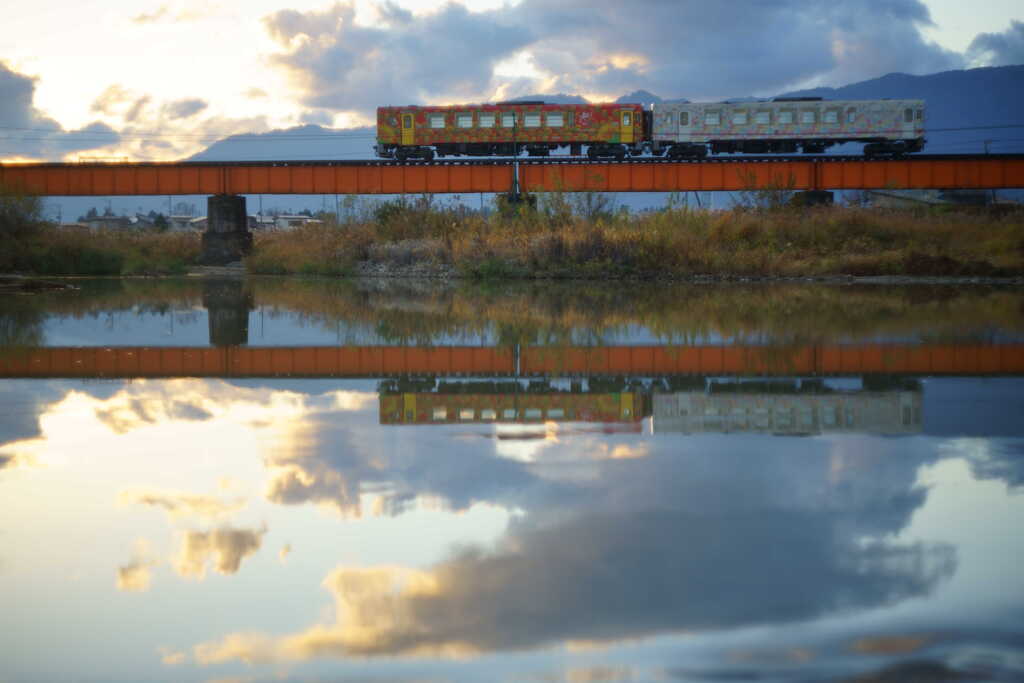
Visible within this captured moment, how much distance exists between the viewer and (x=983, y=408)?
9.37m

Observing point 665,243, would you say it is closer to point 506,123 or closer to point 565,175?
point 565,175

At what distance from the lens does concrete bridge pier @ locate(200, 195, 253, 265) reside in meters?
48.6

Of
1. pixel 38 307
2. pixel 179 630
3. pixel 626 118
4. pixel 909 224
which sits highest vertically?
pixel 626 118

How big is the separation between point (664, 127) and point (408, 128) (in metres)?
12.2

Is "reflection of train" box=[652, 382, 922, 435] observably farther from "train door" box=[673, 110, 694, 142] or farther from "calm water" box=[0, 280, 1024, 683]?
"train door" box=[673, 110, 694, 142]

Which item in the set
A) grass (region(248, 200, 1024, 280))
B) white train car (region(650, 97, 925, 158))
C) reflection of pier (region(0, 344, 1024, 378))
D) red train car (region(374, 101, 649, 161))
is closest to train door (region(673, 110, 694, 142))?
white train car (region(650, 97, 925, 158))

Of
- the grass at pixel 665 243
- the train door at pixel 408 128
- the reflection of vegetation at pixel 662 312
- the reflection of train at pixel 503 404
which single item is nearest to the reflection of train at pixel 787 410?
the reflection of train at pixel 503 404

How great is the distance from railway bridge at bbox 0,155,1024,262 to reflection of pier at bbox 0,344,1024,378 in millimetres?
29947

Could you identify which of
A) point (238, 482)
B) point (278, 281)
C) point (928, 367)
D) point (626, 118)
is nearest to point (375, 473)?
point (238, 482)

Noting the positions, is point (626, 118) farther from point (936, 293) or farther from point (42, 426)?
point (42, 426)

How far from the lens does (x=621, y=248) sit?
1430 inches

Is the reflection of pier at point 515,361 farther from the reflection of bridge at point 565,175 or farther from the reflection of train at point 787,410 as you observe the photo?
the reflection of bridge at point 565,175

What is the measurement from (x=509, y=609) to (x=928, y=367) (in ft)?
30.3

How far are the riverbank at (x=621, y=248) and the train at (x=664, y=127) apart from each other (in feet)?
15.1
